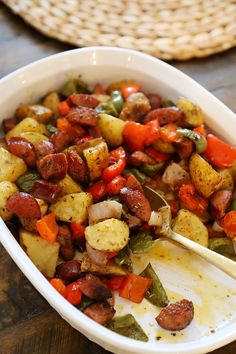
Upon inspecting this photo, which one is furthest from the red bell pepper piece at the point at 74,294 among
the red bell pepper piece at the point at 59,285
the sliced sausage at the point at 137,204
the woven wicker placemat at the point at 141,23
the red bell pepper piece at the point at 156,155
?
the woven wicker placemat at the point at 141,23

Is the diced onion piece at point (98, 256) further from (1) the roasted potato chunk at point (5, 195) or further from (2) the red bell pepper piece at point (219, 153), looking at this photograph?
(2) the red bell pepper piece at point (219, 153)

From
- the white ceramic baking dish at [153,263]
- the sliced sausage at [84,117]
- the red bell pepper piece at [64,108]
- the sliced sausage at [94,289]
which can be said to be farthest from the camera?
the red bell pepper piece at [64,108]

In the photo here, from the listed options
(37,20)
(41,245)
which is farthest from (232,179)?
(37,20)

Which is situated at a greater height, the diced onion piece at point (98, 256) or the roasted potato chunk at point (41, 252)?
the diced onion piece at point (98, 256)

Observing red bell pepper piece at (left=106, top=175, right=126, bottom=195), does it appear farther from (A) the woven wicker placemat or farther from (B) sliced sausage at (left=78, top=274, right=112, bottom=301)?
(A) the woven wicker placemat

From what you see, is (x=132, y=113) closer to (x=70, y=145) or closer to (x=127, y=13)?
(x=70, y=145)

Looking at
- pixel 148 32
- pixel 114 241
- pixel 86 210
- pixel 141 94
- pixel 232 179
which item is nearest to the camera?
pixel 114 241
